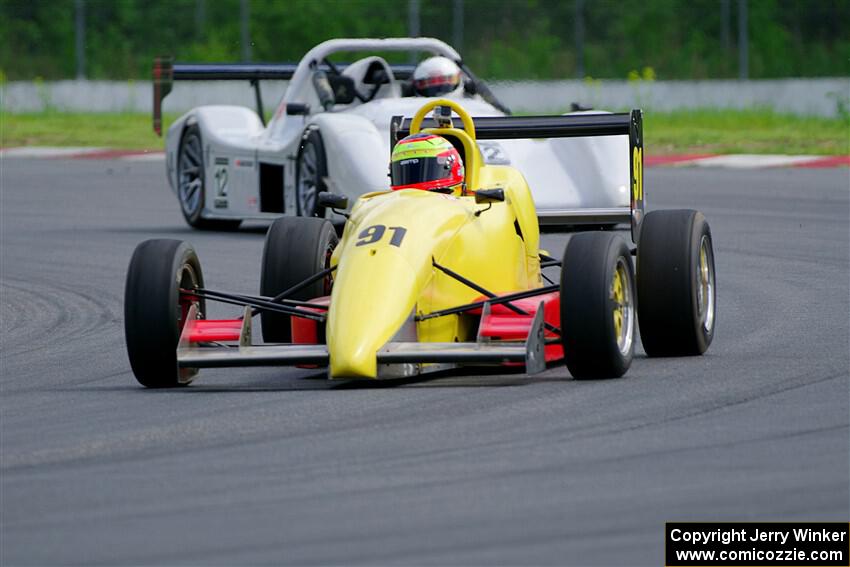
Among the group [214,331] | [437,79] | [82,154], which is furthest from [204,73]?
[82,154]

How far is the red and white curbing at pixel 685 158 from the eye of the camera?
954 inches

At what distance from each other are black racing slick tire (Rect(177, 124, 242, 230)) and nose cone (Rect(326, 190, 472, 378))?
8.61 metres

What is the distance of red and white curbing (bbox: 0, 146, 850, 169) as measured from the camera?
24.2 m

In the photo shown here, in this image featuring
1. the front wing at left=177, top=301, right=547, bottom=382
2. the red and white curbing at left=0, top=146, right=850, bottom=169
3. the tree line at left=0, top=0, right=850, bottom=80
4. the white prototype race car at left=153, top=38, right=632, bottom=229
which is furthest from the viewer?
the tree line at left=0, top=0, right=850, bottom=80

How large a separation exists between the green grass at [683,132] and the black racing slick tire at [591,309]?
18.1 metres

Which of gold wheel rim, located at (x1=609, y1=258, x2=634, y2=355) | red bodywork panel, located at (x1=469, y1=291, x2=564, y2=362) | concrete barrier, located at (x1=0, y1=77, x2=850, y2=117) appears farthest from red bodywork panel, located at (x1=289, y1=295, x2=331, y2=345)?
concrete barrier, located at (x1=0, y1=77, x2=850, y2=117)

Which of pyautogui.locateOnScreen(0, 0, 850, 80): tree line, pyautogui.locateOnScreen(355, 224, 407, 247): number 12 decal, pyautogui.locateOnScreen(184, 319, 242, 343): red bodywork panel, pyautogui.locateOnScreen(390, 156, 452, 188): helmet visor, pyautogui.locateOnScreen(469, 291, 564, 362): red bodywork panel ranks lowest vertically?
pyautogui.locateOnScreen(184, 319, 242, 343): red bodywork panel

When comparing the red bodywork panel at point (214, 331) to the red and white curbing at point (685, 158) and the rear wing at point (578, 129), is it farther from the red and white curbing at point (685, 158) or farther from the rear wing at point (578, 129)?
the red and white curbing at point (685, 158)

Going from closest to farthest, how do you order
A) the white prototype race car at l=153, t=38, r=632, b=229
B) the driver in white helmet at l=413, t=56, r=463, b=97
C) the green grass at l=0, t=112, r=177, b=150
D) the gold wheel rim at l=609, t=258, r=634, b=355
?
the gold wheel rim at l=609, t=258, r=634, b=355
the white prototype race car at l=153, t=38, r=632, b=229
the driver in white helmet at l=413, t=56, r=463, b=97
the green grass at l=0, t=112, r=177, b=150

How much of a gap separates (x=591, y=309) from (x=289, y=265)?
195 cm

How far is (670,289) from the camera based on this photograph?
29.8 feet

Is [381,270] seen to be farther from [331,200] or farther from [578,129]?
[578,129]

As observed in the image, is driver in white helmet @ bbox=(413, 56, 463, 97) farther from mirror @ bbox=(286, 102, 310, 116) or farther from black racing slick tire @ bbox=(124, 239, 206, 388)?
black racing slick tire @ bbox=(124, 239, 206, 388)

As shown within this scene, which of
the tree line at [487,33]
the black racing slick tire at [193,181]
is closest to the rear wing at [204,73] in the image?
the black racing slick tire at [193,181]
